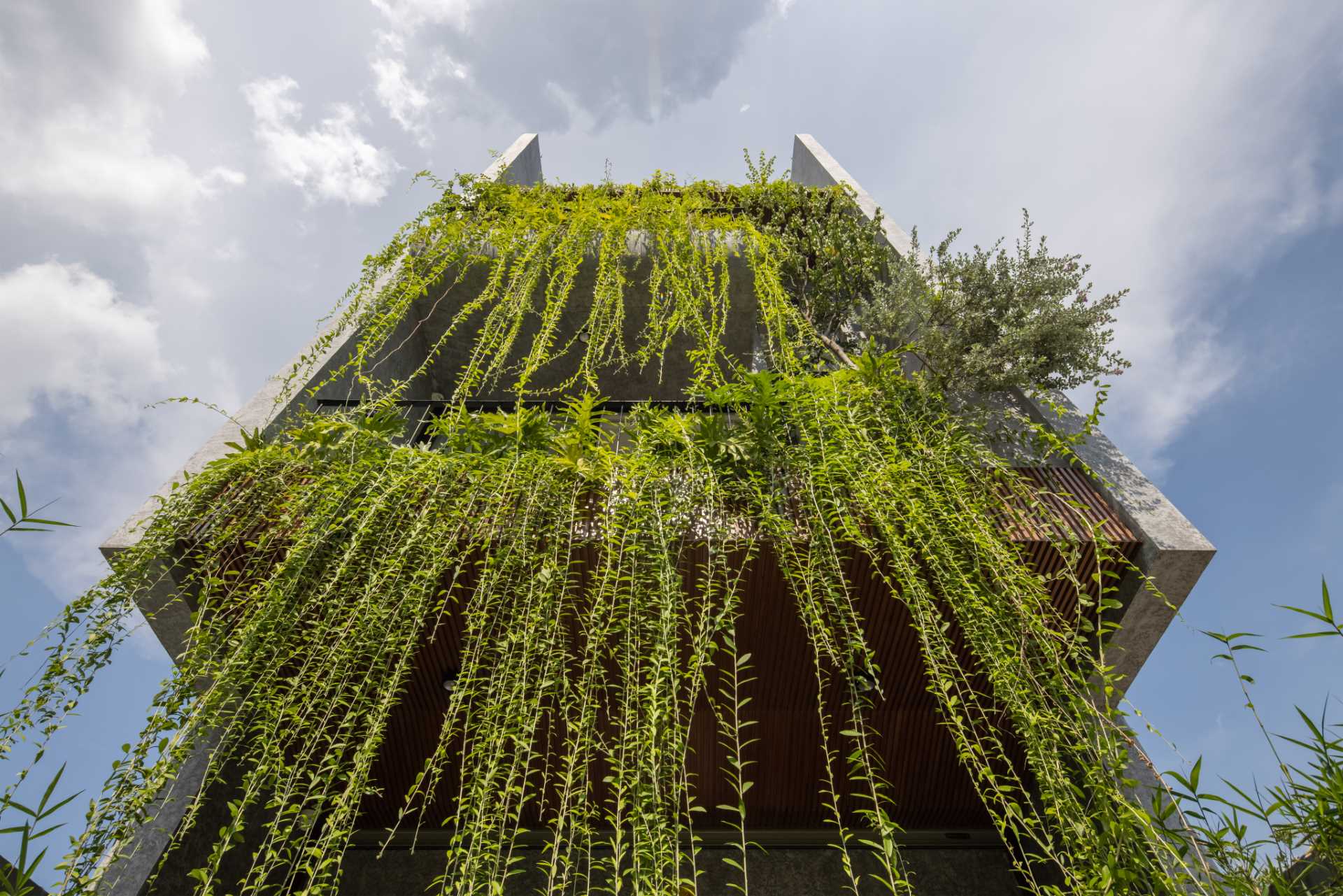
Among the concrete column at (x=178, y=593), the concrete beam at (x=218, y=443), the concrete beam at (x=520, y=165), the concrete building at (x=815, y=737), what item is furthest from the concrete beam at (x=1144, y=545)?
the concrete beam at (x=520, y=165)

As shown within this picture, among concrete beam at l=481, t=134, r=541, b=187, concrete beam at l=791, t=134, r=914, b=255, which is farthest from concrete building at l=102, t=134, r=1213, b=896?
concrete beam at l=481, t=134, r=541, b=187

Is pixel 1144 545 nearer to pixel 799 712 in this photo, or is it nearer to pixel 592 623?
pixel 799 712

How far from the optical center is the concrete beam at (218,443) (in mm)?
2336

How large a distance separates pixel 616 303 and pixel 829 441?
83.6 inches

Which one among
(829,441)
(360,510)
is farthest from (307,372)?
(829,441)

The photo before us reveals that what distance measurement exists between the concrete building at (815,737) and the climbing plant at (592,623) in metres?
0.10

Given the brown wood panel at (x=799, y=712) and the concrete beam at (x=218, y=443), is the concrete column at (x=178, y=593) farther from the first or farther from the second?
the brown wood panel at (x=799, y=712)

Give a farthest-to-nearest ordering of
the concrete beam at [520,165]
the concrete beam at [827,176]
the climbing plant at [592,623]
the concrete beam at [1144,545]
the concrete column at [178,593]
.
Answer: the concrete beam at [520,165], the concrete beam at [827,176], the concrete beam at [1144,545], the concrete column at [178,593], the climbing plant at [592,623]

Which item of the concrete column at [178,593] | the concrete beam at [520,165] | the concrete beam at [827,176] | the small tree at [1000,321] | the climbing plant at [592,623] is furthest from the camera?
the concrete beam at [520,165]

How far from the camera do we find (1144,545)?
239cm

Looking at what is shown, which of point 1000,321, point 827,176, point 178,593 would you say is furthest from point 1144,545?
point 827,176

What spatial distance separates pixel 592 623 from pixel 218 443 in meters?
1.94

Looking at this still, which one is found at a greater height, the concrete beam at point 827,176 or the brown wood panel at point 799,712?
the concrete beam at point 827,176

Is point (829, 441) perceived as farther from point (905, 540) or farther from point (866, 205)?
point (866, 205)
